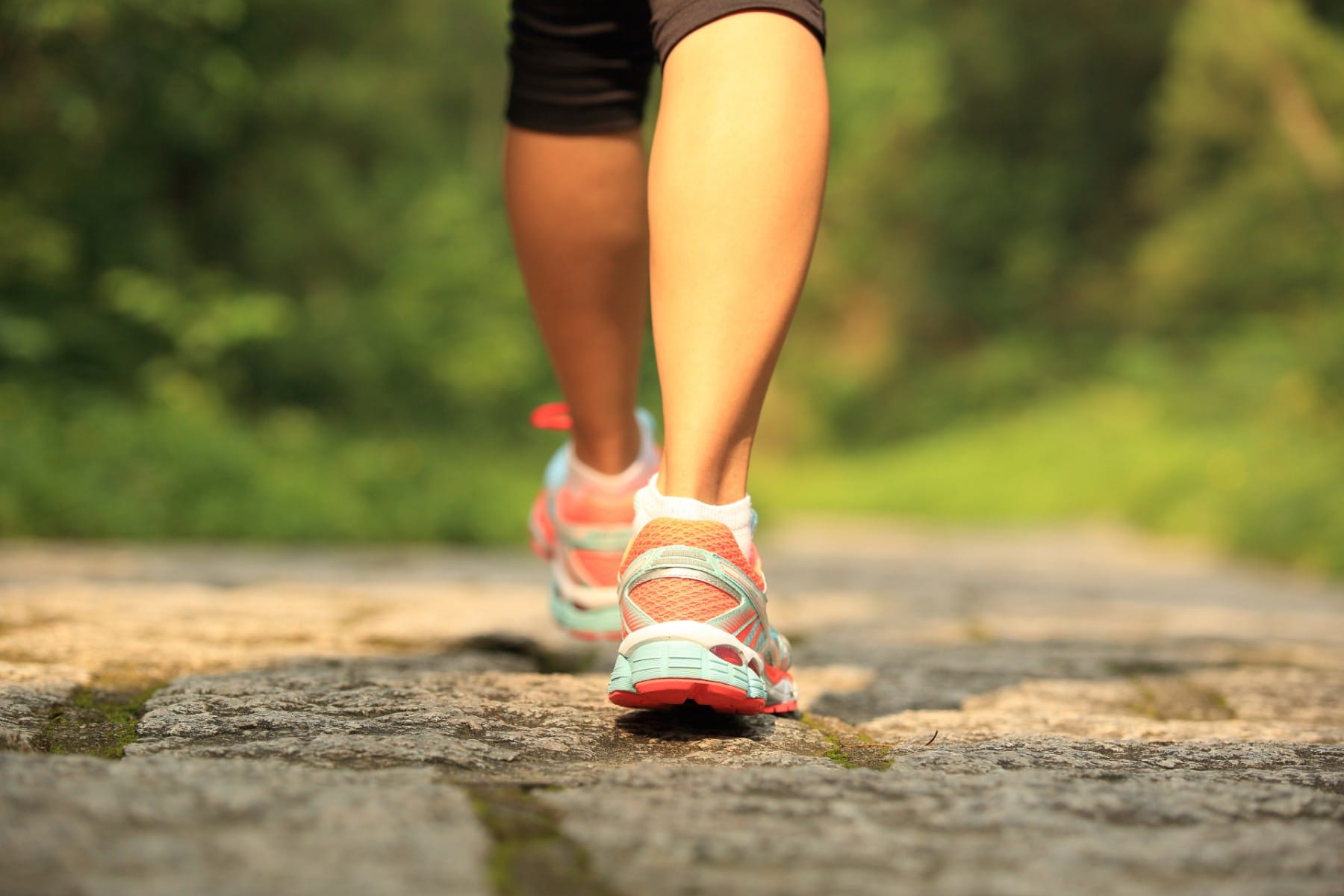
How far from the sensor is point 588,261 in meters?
1.68

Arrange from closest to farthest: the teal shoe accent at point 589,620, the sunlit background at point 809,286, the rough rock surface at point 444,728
Answer: the rough rock surface at point 444,728
the teal shoe accent at point 589,620
the sunlit background at point 809,286

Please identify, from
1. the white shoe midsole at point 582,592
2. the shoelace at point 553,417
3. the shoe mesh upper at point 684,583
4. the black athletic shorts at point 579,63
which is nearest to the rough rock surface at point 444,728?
the shoe mesh upper at point 684,583

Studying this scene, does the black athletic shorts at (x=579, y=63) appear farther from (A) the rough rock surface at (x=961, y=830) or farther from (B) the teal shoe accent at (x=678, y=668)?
(A) the rough rock surface at (x=961, y=830)

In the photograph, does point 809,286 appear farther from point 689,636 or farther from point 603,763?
point 603,763

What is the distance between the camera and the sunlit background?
6.10 m

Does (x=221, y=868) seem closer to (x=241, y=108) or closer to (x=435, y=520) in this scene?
(x=435, y=520)

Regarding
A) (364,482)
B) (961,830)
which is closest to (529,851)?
(961,830)

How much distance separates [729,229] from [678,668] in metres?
0.41

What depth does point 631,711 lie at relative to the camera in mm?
1283

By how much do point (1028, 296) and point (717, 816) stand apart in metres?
22.7

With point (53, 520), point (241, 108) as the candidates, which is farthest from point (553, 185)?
point (241, 108)

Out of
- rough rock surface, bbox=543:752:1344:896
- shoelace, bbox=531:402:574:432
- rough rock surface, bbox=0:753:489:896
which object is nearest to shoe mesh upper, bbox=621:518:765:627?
rough rock surface, bbox=543:752:1344:896

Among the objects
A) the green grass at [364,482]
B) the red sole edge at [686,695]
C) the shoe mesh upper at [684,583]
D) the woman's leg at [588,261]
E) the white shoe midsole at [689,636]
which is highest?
the green grass at [364,482]

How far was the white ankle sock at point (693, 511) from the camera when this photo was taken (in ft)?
3.96
